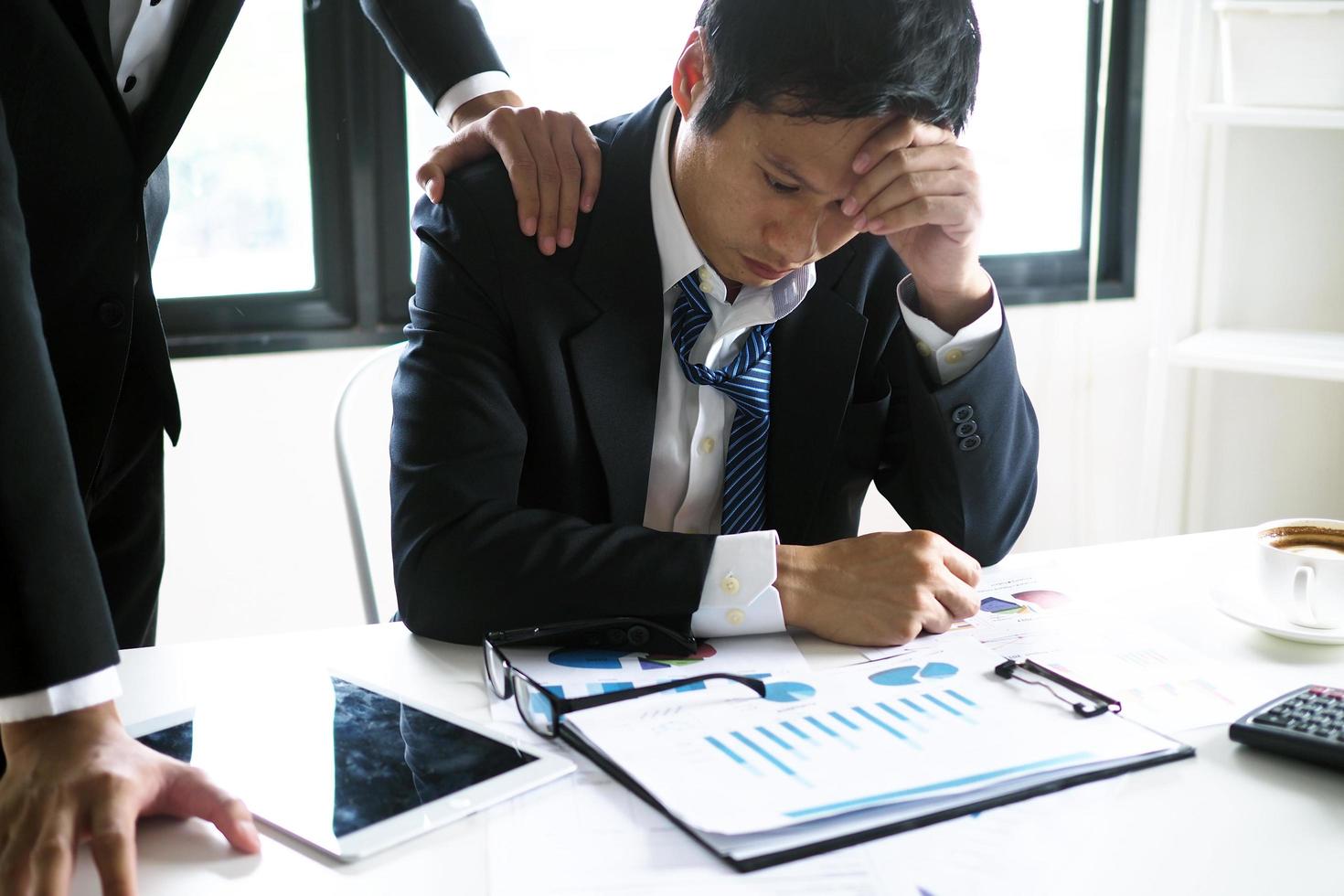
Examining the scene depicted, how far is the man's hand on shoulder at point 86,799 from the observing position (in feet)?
2.48

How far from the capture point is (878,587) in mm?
1157

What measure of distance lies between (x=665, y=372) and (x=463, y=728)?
1.88 feet

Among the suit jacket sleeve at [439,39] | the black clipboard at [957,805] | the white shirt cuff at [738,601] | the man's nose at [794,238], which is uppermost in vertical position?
the suit jacket sleeve at [439,39]

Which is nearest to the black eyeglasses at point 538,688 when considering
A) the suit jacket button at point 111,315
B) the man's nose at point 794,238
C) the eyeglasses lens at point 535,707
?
the eyeglasses lens at point 535,707

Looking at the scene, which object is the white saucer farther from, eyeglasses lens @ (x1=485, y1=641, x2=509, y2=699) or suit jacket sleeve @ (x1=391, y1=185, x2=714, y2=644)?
A: eyeglasses lens @ (x1=485, y1=641, x2=509, y2=699)

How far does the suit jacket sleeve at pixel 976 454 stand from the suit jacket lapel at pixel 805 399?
72 mm

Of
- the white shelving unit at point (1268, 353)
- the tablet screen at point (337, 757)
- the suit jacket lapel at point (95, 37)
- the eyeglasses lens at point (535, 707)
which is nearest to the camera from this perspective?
the tablet screen at point (337, 757)

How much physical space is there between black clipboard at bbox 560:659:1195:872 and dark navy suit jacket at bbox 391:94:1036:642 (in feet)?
0.80

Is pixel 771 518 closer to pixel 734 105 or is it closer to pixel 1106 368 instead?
pixel 734 105

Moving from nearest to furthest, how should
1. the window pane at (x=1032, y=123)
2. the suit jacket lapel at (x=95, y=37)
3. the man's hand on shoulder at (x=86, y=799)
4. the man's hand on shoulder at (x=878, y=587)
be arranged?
1. the man's hand on shoulder at (x=86, y=799)
2. the man's hand on shoulder at (x=878, y=587)
3. the suit jacket lapel at (x=95, y=37)
4. the window pane at (x=1032, y=123)

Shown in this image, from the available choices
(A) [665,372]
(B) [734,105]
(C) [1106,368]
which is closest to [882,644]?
(A) [665,372]

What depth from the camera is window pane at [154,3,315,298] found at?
245 cm

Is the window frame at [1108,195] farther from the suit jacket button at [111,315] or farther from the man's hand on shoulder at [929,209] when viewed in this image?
the suit jacket button at [111,315]

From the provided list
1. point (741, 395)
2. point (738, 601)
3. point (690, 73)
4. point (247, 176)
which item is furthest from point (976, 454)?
point (247, 176)
